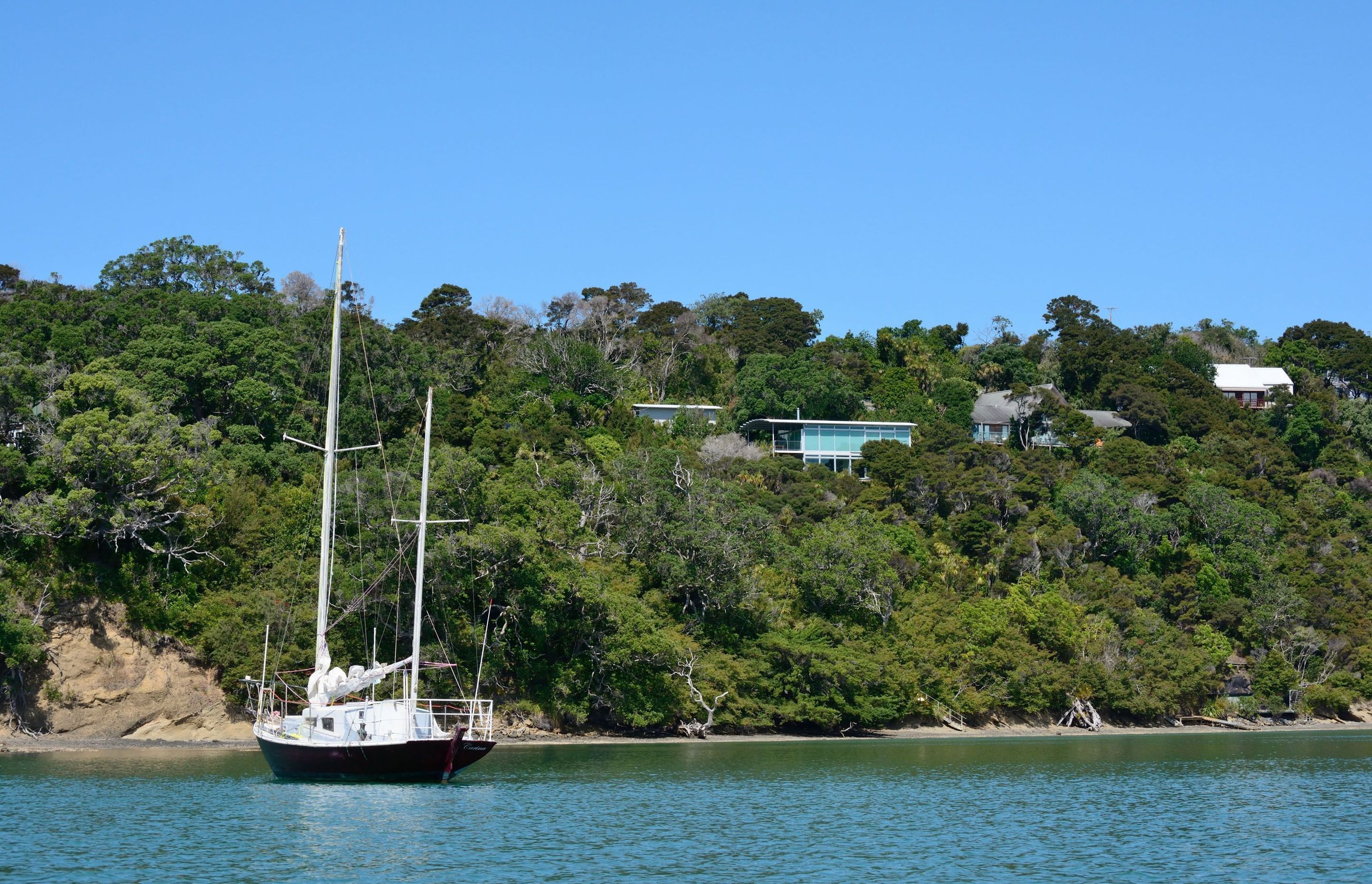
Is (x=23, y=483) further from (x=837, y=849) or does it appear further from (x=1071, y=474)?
(x=1071, y=474)

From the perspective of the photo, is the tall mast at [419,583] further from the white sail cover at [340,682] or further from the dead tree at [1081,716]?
the dead tree at [1081,716]

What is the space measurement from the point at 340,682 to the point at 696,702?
2092 centimetres

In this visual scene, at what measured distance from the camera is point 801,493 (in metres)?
74.9

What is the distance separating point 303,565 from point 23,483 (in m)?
11.1

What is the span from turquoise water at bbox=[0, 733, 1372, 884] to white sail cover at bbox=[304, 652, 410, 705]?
2.46 metres

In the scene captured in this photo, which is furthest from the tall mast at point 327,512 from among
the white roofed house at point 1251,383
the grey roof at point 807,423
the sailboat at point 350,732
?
the white roofed house at point 1251,383

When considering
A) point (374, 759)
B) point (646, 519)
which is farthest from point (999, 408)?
point (374, 759)

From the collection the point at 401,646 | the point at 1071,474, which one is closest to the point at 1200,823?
the point at 401,646

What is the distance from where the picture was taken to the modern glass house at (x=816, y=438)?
86125 mm

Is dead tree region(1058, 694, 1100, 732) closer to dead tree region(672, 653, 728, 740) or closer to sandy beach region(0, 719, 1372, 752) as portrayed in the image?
sandy beach region(0, 719, 1372, 752)

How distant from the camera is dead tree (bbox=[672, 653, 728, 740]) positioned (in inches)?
2159

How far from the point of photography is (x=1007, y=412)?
97.5m

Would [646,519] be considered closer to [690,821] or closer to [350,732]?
[350,732]

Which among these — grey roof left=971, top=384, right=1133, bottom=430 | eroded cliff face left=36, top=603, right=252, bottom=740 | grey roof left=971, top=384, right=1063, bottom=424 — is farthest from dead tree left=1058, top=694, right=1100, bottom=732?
eroded cliff face left=36, top=603, right=252, bottom=740
